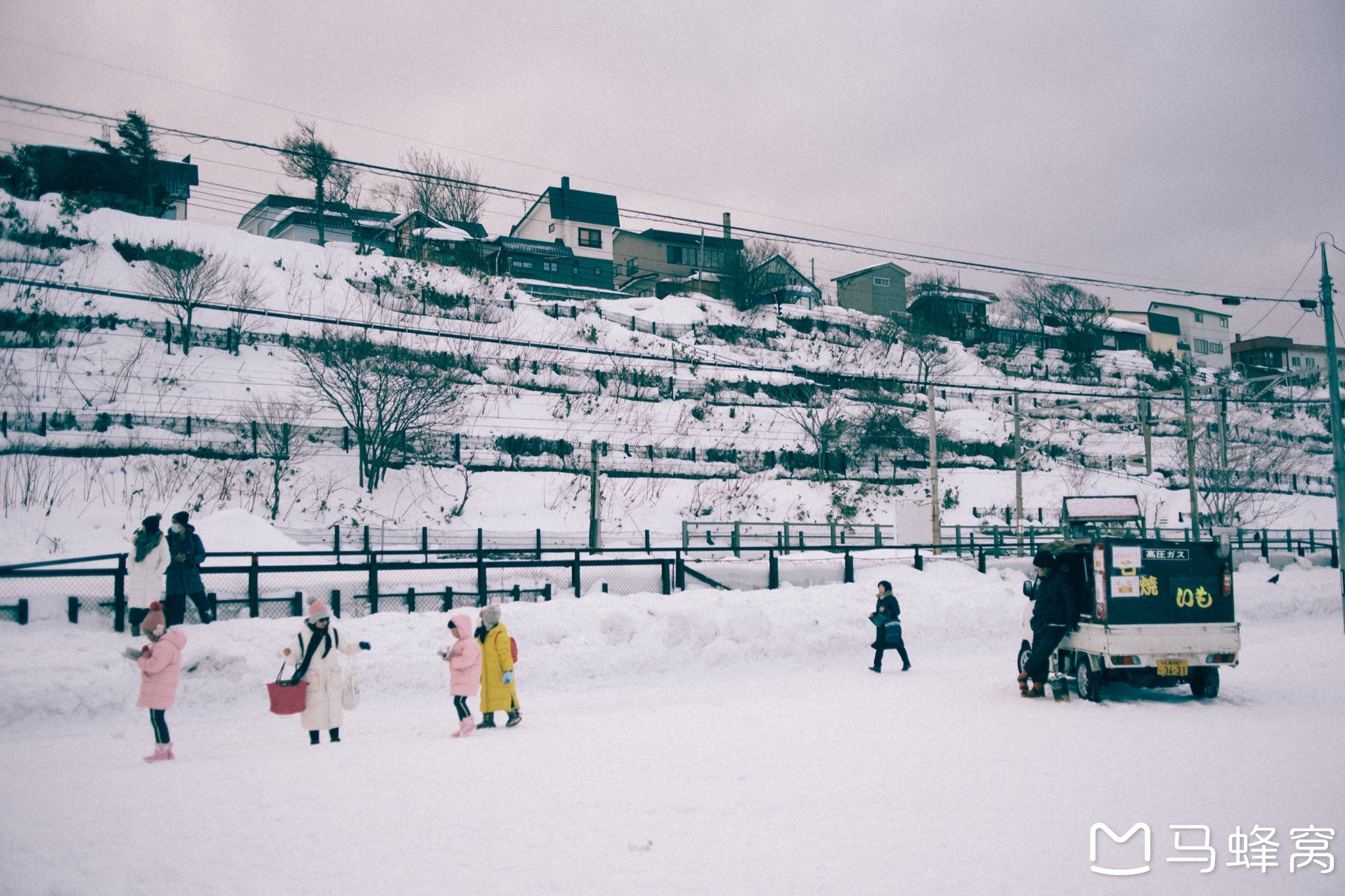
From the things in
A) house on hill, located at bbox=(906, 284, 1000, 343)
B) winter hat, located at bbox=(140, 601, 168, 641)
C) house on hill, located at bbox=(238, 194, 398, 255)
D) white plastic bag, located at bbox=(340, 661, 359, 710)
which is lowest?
white plastic bag, located at bbox=(340, 661, 359, 710)

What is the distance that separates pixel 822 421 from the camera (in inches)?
2131

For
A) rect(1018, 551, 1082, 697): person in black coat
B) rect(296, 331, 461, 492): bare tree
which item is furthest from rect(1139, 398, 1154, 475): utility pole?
rect(296, 331, 461, 492): bare tree

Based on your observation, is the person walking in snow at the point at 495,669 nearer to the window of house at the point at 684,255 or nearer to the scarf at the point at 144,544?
the scarf at the point at 144,544

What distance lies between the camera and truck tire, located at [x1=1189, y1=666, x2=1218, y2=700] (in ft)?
38.7

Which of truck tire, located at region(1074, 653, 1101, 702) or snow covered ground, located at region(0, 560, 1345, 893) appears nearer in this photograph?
snow covered ground, located at region(0, 560, 1345, 893)

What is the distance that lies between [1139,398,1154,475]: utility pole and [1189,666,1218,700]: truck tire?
24556 mm

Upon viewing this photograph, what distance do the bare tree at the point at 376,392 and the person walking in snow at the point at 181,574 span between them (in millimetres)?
24165

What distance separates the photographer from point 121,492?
3117 cm

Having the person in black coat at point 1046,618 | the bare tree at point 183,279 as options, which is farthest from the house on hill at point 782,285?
the person in black coat at point 1046,618

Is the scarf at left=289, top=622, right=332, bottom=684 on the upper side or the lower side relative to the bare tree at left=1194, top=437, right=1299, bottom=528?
lower

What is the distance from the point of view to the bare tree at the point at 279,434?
36000 mm

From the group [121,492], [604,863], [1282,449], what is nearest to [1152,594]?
[604,863]

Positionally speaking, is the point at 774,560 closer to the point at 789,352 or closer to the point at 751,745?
the point at 751,745

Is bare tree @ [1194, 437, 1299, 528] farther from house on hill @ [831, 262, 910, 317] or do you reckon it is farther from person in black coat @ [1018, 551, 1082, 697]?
person in black coat @ [1018, 551, 1082, 697]
